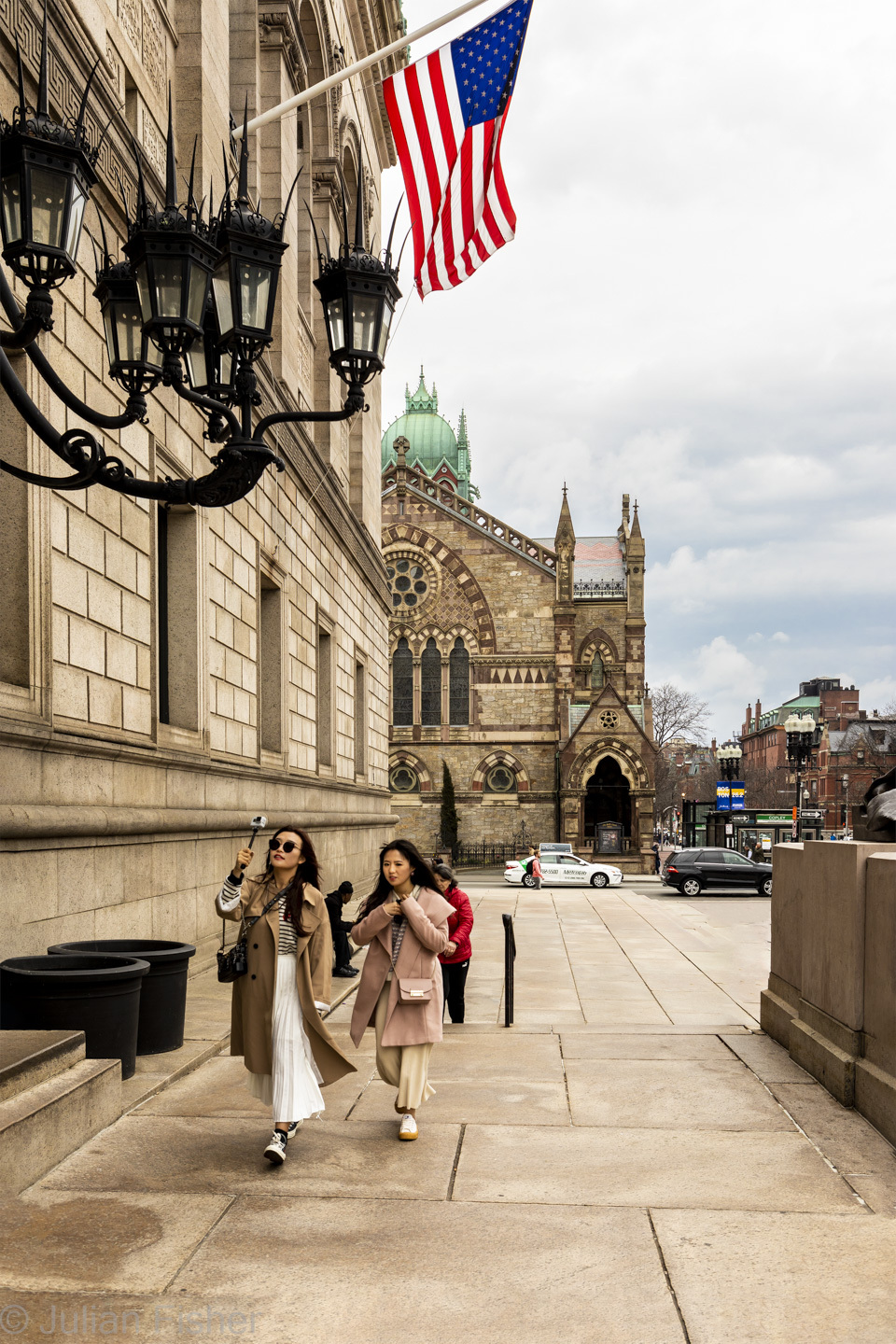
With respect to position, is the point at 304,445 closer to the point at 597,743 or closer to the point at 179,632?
the point at 179,632

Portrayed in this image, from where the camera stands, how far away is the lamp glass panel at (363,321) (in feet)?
22.6

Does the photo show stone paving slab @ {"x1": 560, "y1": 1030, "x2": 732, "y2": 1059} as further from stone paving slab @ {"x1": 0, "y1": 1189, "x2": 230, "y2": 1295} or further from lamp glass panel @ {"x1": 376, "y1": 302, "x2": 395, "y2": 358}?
lamp glass panel @ {"x1": 376, "y1": 302, "x2": 395, "y2": 358}

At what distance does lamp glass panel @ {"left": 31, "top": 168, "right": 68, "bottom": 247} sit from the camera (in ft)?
18.0

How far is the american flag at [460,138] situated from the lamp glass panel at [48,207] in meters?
8.24

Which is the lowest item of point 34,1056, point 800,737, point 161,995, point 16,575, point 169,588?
point 161,995

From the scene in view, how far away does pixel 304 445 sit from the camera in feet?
59.6

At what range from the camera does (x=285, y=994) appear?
5.86 meters

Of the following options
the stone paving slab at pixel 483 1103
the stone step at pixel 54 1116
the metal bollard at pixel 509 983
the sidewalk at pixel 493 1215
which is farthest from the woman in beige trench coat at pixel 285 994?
the metal bollard at pixel 509 983

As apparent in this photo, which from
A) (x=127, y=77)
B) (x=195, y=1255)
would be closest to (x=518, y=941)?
(x=127, y=77)

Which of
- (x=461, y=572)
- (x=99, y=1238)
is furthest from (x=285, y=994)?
(x=461, y=572)

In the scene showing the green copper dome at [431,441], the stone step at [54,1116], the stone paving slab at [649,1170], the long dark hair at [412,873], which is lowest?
the stone paving slab at [649,1170]

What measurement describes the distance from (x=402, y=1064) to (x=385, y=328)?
419 centimetres

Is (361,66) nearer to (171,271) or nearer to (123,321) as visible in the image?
(123,321)

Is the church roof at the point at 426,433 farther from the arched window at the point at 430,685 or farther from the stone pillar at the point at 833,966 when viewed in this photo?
the stone pillar at the point at 833,966
